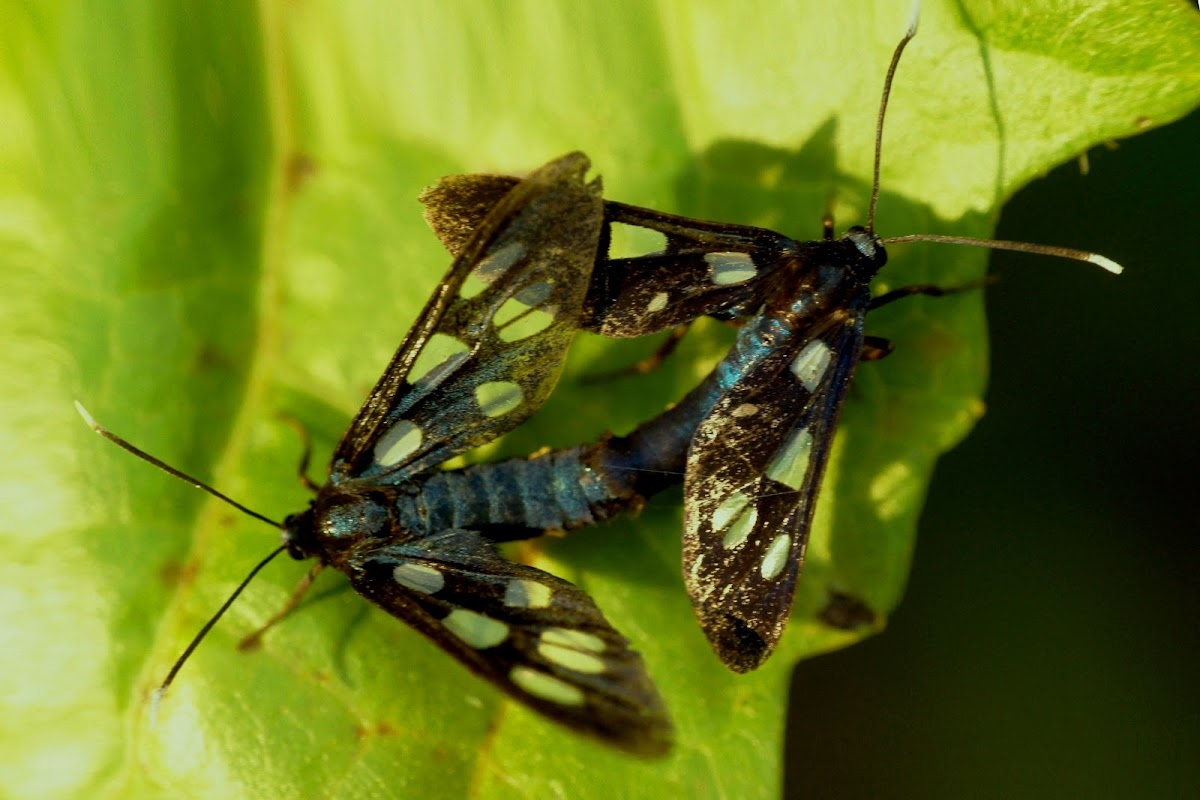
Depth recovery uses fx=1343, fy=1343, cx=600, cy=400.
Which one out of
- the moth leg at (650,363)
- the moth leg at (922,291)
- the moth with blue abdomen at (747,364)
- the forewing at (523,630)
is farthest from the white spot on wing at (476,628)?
the moth leg at (922,291)

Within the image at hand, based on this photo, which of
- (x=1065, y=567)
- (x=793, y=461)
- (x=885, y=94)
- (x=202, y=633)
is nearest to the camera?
(x=885, y=94)

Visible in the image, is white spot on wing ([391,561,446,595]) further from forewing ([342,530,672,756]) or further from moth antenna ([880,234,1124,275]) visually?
moth antenna ([880,234,1124,275])

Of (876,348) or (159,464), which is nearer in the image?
(159,464)

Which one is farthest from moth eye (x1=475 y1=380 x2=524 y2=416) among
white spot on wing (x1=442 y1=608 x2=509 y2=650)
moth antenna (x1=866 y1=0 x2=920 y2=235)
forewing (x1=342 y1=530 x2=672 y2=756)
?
moth antenna (x1=866 y1=0 x2=920 y2=235)

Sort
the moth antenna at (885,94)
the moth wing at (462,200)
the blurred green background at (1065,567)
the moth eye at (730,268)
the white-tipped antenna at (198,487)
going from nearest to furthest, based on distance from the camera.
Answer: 1. the moth antenna at (885,94)
2. the white-tipped antenna at (198,487)
3. the moth wing at (462,200)
4. the moth eye at (730,268)
5. the blurred green background at (1065,567)

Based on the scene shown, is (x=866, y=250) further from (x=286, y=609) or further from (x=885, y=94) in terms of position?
(x=286, y=609)

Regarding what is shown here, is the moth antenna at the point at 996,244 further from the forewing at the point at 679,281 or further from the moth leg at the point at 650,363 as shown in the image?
the moth leg at the point at 650,363

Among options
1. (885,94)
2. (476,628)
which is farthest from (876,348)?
(476,628)

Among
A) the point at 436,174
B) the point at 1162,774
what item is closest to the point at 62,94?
the point at 436,174
